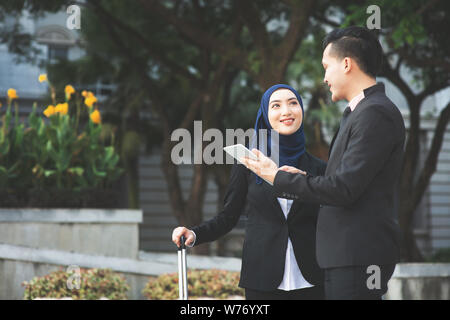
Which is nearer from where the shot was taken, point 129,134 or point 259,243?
point 259,243

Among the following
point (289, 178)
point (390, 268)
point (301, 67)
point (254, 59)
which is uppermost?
point (301, 67)

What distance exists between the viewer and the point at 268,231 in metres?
3.07

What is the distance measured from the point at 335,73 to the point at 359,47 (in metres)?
0.15

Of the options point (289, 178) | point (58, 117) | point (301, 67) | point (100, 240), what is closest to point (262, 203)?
point (289, 178)

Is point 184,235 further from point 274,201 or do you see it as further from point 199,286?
point 199,286

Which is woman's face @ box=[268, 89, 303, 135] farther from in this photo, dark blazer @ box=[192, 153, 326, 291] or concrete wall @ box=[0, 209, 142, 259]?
concrete wall @ box=[0, 209, 142, 259]

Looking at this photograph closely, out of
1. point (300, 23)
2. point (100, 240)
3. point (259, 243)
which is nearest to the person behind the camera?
point (259, 243)

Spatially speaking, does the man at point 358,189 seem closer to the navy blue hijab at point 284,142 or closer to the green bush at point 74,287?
the navy blue hijab at point 284,142

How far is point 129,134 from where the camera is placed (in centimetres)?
1614

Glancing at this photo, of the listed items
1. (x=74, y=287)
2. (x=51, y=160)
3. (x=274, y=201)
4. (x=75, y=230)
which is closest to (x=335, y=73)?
(x=274, y=201)

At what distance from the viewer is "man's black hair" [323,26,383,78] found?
245cm
